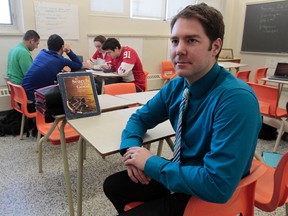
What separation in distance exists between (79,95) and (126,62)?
5.74 ft

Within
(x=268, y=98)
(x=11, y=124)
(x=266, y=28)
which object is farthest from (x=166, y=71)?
(x=11, y=124)

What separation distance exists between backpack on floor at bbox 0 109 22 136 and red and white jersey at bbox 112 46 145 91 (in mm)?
1521

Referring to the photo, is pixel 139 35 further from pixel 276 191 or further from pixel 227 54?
pixel 276 191

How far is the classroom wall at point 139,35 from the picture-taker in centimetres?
379

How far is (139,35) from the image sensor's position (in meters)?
5.15

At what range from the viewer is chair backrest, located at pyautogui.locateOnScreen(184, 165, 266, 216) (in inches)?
33.1

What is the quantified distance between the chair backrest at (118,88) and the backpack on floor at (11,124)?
A: 1.54 m

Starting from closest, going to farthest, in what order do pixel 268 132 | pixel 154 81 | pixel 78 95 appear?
pixel 78 95 → pixel 268 132 → pixel 154 81

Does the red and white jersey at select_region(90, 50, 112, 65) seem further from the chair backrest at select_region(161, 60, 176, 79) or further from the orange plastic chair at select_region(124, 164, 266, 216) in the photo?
the orange plastic chair at select_region(124, 164, 266, 216)

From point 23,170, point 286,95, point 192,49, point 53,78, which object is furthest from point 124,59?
point 286,95

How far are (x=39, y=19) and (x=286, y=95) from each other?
17.1ft

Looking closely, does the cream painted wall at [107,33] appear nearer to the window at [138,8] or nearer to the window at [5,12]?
the window at [138,8]

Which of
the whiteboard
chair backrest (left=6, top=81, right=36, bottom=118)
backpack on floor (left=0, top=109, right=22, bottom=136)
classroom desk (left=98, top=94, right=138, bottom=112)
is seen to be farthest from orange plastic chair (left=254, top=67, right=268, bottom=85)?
backpack on floor (left=0, top=109, right=22, bottom=136)

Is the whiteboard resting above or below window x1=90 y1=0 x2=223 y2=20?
below
